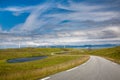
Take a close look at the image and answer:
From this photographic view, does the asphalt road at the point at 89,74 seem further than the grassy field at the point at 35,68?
No

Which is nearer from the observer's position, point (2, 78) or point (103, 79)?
point (103, 79)

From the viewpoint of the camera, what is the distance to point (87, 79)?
14.1 meters

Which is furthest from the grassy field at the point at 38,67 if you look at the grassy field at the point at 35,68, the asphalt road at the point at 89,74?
the asphalt road at the point at 89,74

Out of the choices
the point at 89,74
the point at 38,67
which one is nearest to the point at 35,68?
the point at 38,67

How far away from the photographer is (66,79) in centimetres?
1409

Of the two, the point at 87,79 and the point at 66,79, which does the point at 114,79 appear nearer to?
the point at 87,79

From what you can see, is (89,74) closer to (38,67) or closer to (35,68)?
(35,68)

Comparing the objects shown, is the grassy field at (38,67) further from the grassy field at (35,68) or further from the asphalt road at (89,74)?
the asphalt road at (89,74)

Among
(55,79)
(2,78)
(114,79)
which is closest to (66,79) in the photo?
(55,79)

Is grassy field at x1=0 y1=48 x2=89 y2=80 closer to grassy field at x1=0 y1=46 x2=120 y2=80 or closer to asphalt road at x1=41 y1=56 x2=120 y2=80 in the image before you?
grassy field at x1=0 y1=46 x2=120 y2=80

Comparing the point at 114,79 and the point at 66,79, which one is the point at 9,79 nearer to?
the point at 66,79

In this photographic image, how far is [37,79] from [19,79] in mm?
1238

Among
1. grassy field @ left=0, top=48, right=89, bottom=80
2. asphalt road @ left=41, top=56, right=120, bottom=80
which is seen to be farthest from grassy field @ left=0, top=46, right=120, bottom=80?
asphalt road @ left=41, top=56, right=120, bottom=80

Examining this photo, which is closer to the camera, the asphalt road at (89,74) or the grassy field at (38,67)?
the asphalt road at (89,74)
